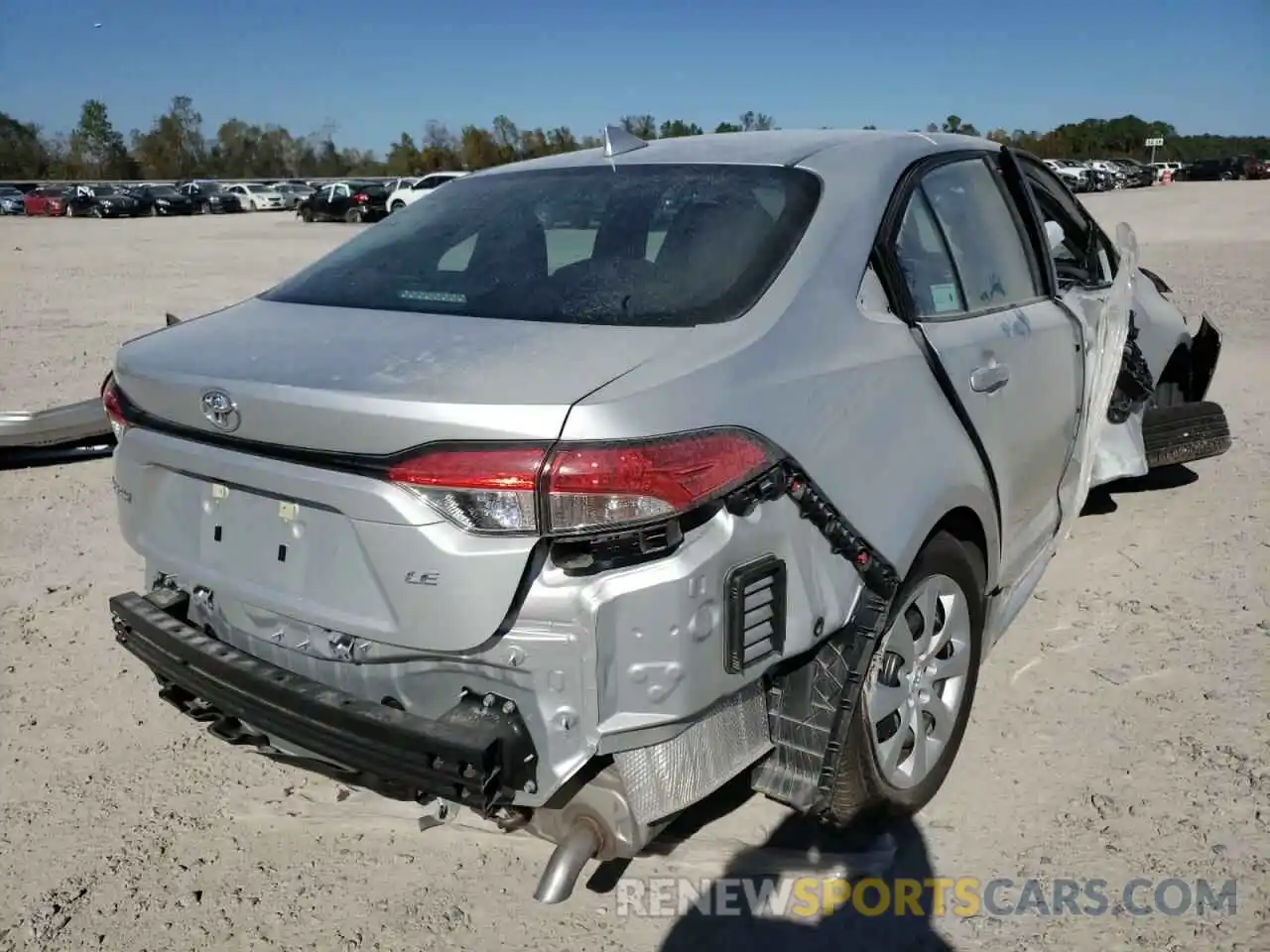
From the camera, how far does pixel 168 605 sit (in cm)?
265

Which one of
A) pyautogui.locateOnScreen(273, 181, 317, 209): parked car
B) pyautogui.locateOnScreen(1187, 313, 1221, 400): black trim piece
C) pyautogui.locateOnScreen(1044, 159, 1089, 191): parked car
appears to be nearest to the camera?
pyautogui.locateOnScreen(1187, 313, 1221, 400): black trim piece

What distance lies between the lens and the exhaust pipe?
2.18 m

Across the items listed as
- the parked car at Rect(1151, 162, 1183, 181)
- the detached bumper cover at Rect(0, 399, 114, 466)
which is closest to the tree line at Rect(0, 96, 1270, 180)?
Result: the parked car at Rect(1151, 162, 1183, 181)

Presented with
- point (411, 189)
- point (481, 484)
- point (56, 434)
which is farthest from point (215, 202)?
point (481, 484)

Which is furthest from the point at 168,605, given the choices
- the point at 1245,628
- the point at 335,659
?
the point at 1245,628

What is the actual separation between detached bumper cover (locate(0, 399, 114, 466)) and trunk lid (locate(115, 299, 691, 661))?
4.00 metres

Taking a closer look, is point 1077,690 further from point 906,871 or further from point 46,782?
point 46,782

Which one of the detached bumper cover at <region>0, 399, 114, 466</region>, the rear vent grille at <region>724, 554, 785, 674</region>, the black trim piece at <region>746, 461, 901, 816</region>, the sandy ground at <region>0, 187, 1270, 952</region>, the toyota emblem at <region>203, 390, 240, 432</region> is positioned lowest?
the sandy ground at <region>0, 187, 1270, 952</region>

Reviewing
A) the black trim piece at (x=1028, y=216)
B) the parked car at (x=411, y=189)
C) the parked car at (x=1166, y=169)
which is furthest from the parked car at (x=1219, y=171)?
the black trim piece at (x=1028, y=216)

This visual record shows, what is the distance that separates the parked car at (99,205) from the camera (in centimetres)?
4653

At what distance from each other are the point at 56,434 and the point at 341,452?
4977 mm

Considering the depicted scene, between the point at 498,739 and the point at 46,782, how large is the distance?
1.95 m

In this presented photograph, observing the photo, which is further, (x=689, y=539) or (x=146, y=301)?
(x=146, y=301)

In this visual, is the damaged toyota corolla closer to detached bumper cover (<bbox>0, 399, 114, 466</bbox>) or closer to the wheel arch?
the wheel arch
